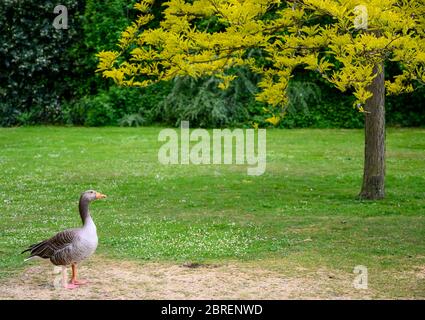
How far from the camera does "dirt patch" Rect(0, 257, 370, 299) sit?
23.9ft

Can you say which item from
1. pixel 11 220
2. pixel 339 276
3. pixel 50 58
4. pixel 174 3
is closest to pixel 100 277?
pixel 339 276

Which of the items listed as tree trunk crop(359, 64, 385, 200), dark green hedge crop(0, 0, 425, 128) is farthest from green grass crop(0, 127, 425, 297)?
dark green hedge crop(0, 0, 425, 128)

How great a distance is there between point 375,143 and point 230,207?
2.59m

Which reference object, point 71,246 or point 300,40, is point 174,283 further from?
point 300,40

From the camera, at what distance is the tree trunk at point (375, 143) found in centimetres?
1211

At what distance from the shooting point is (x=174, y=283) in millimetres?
7703

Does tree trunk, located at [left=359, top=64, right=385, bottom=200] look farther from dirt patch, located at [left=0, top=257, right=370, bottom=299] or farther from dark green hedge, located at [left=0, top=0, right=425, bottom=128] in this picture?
dark green hedge, located at [left=0, top=0, right=425, bottom=128]

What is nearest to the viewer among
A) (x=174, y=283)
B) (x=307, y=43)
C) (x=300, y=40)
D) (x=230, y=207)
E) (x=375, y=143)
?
(x=174, y=283)

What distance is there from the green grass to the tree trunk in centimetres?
33

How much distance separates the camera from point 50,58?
25484 mm

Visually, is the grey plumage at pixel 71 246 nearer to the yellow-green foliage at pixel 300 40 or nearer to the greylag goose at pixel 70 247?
the greylag goose at pixel 70 247

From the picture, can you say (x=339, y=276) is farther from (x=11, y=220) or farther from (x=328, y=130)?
(x=328, y=130)

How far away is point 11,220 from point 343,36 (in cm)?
557

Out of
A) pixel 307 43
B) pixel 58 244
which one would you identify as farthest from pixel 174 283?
pixel 307 43
